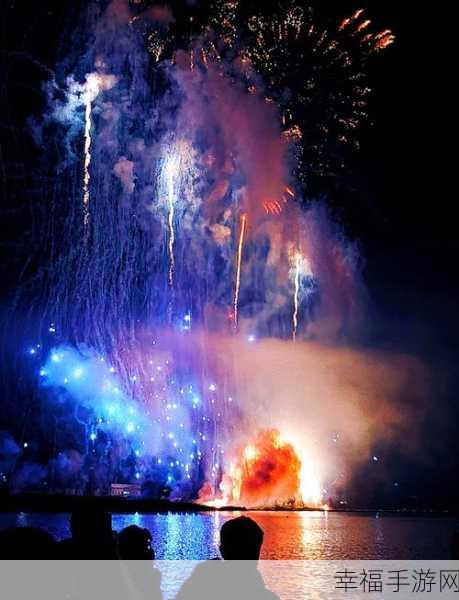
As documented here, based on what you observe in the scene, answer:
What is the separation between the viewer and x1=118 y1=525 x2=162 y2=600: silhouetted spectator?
156 inches

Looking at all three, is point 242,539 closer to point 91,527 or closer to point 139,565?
point 91,527

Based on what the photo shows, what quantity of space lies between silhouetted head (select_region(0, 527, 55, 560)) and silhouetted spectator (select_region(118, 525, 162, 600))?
50 cm

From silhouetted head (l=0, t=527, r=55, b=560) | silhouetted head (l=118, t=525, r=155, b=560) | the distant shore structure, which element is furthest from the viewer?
the distant shore structure

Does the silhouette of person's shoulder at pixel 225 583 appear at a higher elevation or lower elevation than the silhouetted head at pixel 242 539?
lower

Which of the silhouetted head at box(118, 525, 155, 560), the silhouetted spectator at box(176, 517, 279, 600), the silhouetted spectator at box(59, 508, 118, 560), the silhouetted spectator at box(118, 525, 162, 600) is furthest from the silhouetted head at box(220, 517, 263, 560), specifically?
the silhouetted head at box(118, 525, 155, 560)

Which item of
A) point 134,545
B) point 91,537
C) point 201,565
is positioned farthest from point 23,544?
point 134,545

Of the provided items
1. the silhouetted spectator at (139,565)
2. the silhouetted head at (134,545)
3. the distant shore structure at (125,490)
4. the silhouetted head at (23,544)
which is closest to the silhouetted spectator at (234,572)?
the silhouetted spectator at (139,565)

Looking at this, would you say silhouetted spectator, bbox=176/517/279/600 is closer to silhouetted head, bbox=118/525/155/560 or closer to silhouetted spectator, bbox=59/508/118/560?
silhouetted spectator, bbox=59/508/118/560

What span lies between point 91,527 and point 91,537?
60mm

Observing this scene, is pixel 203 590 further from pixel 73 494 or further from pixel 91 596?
pixel 73 494

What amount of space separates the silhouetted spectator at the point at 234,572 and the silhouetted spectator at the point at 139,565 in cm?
39

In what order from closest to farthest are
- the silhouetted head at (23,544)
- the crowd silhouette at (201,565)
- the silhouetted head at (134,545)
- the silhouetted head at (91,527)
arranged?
1. the silhouetted head at (23,544)
2. the crowd silhouette at (201,565)
3. the silhouetted head at (91,527)
4. the silhouetted head at (134,545)

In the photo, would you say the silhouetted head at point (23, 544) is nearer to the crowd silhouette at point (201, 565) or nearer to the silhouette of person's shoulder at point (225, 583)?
the crowd silhouette at point (201, 565)

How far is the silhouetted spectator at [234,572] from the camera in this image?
3.96 meters
